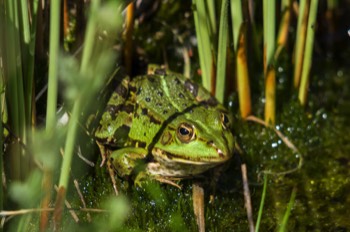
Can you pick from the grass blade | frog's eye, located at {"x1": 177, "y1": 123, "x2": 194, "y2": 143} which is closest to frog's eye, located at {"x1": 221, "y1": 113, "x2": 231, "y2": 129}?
frog's eye, located at {"x1": 177, "y1": 123, "x2": 194, "y2": 143}

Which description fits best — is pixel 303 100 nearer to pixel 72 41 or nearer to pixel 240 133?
pixel 240 133

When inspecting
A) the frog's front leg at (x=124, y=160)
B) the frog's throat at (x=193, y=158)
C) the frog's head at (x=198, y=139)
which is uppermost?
the frog's head at (x=198, y=139)

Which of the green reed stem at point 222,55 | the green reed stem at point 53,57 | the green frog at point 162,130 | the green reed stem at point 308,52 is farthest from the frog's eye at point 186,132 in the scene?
the green reed stem at point 53,57

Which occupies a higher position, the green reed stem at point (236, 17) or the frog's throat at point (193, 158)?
the green reed stem at point (236, 17)

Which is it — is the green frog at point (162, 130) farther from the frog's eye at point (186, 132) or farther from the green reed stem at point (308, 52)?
the green reed stem at point (308, 52)

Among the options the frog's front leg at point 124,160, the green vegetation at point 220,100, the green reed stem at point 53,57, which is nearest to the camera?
the green reed stem at point 53,57

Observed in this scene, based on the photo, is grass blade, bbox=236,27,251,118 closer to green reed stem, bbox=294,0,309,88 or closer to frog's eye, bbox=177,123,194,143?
green reed stem, bbox=294,0,309,88

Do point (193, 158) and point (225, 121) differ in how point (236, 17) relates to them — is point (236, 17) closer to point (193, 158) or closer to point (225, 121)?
point (225, 121)

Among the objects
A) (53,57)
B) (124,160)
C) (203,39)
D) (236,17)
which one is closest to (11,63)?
(53,57)
